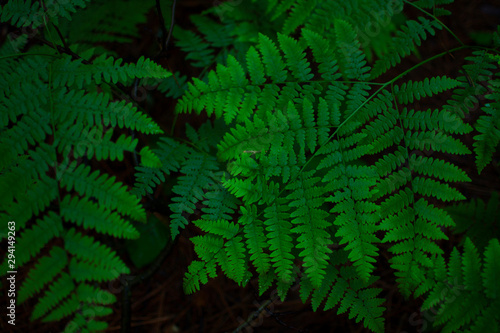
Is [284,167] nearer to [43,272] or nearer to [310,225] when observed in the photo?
[310,225]

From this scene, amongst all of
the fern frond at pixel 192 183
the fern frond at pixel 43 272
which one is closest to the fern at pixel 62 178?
the fern frond at pixel 43 272

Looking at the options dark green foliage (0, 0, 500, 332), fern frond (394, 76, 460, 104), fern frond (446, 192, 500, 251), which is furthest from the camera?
fern frond (446, 192, 500, 251)

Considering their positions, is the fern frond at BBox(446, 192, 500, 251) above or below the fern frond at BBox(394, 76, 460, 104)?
below

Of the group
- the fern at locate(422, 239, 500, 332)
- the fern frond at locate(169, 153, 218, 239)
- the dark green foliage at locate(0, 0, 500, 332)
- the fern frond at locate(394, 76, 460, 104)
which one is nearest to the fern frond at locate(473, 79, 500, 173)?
the dark green foliage at locate(0, 0, 500, 332)

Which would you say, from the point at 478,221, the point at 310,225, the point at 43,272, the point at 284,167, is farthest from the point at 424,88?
the point at 43,272

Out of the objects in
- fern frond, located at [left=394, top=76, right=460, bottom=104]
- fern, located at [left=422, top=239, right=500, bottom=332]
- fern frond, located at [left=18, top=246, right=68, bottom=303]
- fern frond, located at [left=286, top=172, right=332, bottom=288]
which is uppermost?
fern frond, located at [left=394, top=76, right=460, bottom=104]

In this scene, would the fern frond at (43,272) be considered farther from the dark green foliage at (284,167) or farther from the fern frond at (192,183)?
the fern frond at (192,183)

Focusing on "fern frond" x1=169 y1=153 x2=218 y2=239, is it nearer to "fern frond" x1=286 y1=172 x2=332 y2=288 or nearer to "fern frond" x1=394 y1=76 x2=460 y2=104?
"fern frond" x1=286 y1=172 x2=332 y2=288

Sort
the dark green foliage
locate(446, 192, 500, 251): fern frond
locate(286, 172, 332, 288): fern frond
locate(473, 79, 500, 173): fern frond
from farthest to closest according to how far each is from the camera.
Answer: locate(446, 192, 500, 251): fern frond
locate(473, 79, 500, 173): fern frond
locate(286, 172, 332, 288): fern frond
the dark green foliage

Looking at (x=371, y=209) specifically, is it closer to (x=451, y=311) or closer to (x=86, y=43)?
(x=451, y=311)

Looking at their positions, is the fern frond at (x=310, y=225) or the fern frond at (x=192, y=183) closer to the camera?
the fern frond at (x=310, y=225)

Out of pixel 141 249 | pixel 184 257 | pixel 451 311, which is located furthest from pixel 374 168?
pixel 141 249
